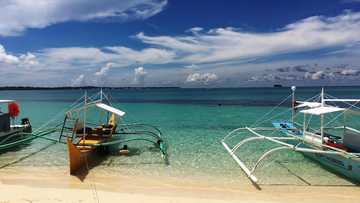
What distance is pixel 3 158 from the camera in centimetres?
1318

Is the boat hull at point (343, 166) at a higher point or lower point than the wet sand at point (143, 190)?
higher

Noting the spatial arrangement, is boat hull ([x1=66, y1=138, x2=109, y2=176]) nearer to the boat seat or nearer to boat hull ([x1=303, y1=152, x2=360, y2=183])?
the boat seat

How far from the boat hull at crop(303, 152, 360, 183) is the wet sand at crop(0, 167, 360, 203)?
2.42ft

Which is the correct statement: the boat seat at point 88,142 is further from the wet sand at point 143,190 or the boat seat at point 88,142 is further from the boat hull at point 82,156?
the wet sand at point 143,190

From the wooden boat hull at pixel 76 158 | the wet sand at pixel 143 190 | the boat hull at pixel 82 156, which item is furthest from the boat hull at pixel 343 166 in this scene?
the wooden boat hull at pixel 76 158

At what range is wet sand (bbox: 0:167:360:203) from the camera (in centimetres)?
823

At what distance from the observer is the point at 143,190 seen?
359 inches

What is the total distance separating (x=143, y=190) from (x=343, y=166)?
6.51 metres

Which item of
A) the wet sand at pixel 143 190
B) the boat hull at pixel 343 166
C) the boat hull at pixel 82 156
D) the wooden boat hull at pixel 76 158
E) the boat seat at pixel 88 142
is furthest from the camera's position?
the boat seat at pixel 88 142

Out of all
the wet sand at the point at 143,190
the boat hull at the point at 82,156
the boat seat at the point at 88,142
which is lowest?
the wet sand at the point at 143,190

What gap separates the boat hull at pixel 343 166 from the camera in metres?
9.95

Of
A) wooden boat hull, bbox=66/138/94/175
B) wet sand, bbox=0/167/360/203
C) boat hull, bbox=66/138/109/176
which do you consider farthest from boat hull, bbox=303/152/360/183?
wooden boat hull, bbox=66/138/94/175

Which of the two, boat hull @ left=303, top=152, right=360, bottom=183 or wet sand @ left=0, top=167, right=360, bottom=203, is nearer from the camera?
wet sand @ left=0, top=167, right=360, bottom=203

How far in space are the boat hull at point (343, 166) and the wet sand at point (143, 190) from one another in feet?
2.42
